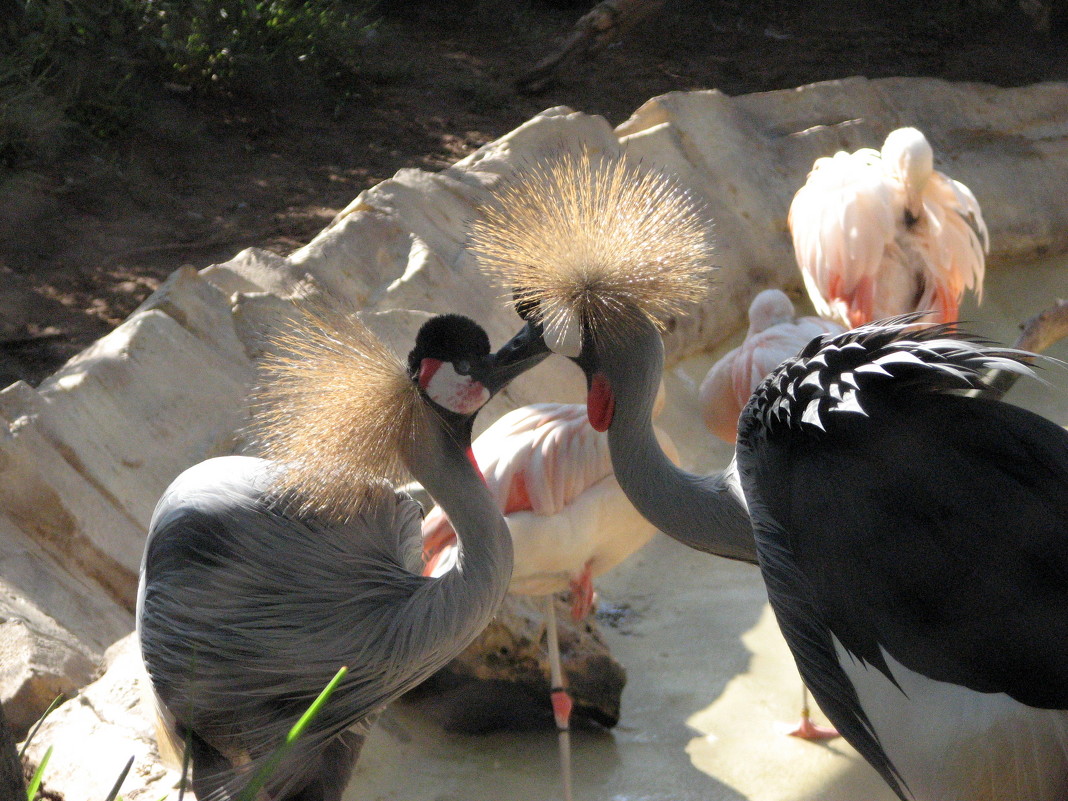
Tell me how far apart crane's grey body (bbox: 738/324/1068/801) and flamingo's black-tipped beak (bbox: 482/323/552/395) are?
432mm

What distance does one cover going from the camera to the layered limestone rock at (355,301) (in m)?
2.54

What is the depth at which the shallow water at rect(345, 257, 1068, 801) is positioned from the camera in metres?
2.60

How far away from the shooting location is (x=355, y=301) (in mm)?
3539

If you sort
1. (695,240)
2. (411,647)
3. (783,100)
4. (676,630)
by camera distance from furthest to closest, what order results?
(783,100)
(676,630)
(695,240)
(411,647)

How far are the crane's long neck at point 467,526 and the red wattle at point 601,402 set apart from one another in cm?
37

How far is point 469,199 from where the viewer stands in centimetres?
400

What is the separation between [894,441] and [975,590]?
0.84 ft

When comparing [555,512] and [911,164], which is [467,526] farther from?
[911,164]

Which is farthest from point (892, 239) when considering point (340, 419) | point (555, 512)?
point (340, 419)

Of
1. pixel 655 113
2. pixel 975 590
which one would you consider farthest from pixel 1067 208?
pixel 975 590

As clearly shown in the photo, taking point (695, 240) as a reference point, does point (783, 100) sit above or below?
below

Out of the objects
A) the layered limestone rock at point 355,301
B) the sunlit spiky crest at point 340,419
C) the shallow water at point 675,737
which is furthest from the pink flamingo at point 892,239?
the sunlit spiky crest at point 340,419

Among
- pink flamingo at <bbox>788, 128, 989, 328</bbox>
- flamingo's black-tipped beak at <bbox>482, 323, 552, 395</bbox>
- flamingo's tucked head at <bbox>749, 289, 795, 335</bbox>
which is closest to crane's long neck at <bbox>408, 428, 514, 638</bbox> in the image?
flamingo's black-tipped beak at <bbox>482, 323, 552, 395</bbox>

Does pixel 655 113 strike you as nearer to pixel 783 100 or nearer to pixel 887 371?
pixel 783 100
